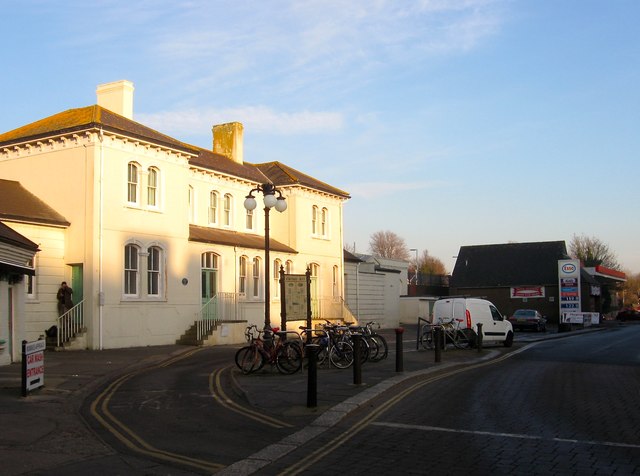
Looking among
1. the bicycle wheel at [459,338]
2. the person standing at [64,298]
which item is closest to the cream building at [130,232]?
the person standing at [64,298]

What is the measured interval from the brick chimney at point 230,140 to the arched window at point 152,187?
1035 centimetres

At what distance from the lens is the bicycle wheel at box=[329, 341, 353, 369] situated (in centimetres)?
Answer: 1739

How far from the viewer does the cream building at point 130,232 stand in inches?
947

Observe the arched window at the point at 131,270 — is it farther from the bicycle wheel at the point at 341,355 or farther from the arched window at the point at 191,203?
the bicycle wheel at the point at 341,355

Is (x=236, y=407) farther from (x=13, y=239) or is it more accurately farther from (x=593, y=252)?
(x=593, y=252)

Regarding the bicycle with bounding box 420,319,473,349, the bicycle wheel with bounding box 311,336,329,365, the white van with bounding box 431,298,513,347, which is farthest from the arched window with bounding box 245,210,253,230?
the bicycle wheel with bounding box 311,336,329,365

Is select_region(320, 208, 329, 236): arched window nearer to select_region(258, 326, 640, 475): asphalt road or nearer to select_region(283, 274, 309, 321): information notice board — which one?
select_region(283, 274, 309, 321): information notice board

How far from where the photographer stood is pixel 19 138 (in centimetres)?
2584

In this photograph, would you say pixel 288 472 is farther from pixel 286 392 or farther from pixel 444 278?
pixel 444 278

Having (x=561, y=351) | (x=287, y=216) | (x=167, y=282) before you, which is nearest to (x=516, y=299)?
(x=287, y=216)

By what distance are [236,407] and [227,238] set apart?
20.2 metres

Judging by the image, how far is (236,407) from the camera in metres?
11.6

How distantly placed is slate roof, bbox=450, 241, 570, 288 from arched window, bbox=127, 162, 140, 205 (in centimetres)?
4758

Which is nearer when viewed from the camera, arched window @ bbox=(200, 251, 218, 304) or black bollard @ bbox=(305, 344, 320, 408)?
black bollard @ bbox=(305, 344, 320, 408)
